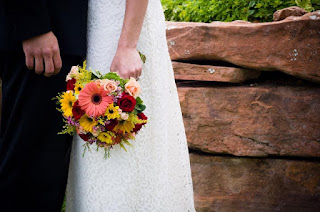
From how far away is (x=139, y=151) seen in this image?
1557 mm

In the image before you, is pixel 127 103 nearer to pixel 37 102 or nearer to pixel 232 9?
pixel 37 102

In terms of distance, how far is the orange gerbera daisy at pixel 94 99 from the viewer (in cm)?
124

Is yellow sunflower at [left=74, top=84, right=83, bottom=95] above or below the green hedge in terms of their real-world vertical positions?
below

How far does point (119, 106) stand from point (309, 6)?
7.80 feet

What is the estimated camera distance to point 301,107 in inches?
103

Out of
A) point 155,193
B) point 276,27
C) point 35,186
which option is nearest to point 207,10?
point 276,27

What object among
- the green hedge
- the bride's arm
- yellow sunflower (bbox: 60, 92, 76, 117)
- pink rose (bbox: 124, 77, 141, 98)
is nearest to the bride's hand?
the bride's arm

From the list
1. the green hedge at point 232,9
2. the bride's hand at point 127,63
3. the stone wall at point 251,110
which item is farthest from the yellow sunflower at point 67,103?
the green hedge at point 232,9

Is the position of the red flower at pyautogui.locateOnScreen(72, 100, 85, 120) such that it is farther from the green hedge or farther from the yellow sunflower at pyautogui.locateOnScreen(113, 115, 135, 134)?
the green hedge

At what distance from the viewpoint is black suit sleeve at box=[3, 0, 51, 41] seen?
4.01 ft

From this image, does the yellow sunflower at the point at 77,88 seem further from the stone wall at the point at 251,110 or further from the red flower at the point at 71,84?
the stone wall at the point at 251,110

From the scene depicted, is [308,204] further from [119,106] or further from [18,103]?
[18,103]

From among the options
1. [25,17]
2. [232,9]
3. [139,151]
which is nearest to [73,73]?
[25,17]

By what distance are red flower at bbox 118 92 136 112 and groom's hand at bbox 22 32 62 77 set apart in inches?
11.7
